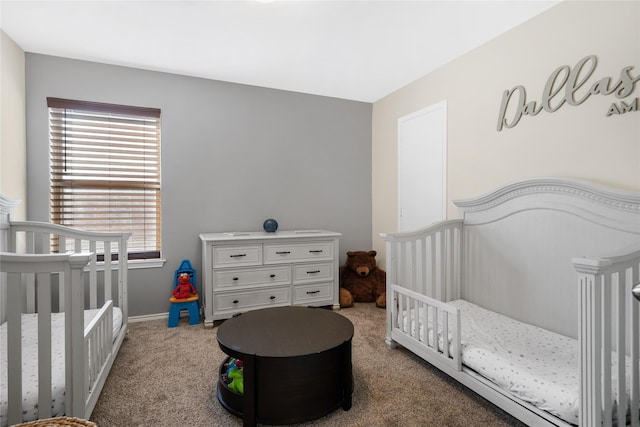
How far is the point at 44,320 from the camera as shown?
1.18 meters

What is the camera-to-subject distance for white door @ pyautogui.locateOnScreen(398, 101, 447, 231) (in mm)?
2848

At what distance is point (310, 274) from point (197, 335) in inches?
42.4

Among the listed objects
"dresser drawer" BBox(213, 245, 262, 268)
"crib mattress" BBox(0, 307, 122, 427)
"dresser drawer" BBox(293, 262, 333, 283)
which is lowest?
"crib mattress" BBox(0, 307, 122, 427)

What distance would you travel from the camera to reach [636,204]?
5.07ft

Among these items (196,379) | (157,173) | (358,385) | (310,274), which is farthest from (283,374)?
(157,173)

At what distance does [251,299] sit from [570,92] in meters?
2.68

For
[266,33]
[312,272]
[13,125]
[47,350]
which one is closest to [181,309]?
[312,272]

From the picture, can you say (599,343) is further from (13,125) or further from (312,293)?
(13,125)

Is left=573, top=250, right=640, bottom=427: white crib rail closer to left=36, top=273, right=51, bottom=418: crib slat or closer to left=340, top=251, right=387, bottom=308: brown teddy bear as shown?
left=36, top=273, right=51, bottom=418: crib slat

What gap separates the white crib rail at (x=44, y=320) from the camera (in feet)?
3.72

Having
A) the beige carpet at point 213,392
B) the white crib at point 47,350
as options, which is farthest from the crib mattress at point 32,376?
the beige carpet at point 213,392

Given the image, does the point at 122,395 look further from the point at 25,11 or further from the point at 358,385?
the point at 25,11

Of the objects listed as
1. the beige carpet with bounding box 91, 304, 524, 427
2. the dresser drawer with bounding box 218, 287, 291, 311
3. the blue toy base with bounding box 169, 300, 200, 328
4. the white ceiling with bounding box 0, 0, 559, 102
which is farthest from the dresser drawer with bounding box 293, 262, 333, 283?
the white ceiling with bounding box 0, 0, 559, 102

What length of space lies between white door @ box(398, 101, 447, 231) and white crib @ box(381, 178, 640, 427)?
0.46 metres
